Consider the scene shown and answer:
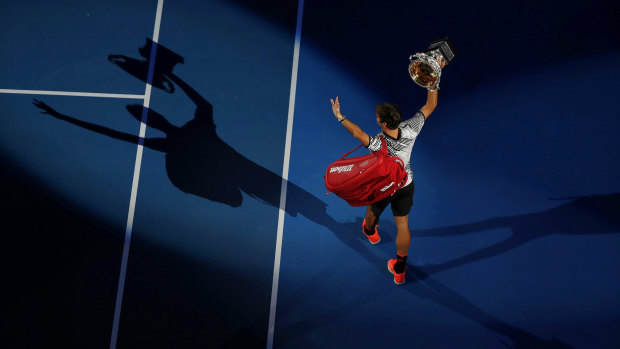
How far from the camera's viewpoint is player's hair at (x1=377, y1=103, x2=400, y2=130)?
13.2 ft

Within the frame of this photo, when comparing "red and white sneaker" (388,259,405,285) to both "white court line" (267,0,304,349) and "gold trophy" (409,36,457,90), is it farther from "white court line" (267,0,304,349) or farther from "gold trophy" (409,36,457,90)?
"gold trophy" (409,36,457,90)

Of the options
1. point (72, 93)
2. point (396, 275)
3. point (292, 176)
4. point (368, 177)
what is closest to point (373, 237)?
point (396, 275)

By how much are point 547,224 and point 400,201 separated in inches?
85.9

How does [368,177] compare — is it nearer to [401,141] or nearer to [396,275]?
[401,141]

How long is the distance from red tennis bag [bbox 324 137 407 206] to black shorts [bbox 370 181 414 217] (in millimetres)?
174

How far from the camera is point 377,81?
6.24 meters

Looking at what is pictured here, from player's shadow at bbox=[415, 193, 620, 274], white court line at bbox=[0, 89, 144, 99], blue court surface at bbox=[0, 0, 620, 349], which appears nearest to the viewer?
blue court surface at bbox=[0, 0, 620, 349]

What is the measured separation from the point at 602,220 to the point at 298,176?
3.68 metres

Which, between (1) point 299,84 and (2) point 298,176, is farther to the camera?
(1) point 299,84

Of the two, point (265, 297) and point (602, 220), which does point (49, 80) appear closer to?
point (265, 297)

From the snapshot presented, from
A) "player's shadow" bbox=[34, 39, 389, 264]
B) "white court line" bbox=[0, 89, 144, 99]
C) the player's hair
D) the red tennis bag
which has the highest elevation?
"white court line" bbox=[0, 89, 144, 99]

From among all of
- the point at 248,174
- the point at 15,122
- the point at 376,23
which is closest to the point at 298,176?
the point at 248,174

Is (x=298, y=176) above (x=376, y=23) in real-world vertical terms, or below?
below

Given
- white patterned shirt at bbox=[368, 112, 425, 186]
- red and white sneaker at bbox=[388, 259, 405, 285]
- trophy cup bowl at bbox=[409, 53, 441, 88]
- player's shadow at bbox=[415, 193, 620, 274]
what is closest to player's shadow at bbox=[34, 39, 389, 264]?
red and white sneaker at bbox=[388, 259, 405, 285]
